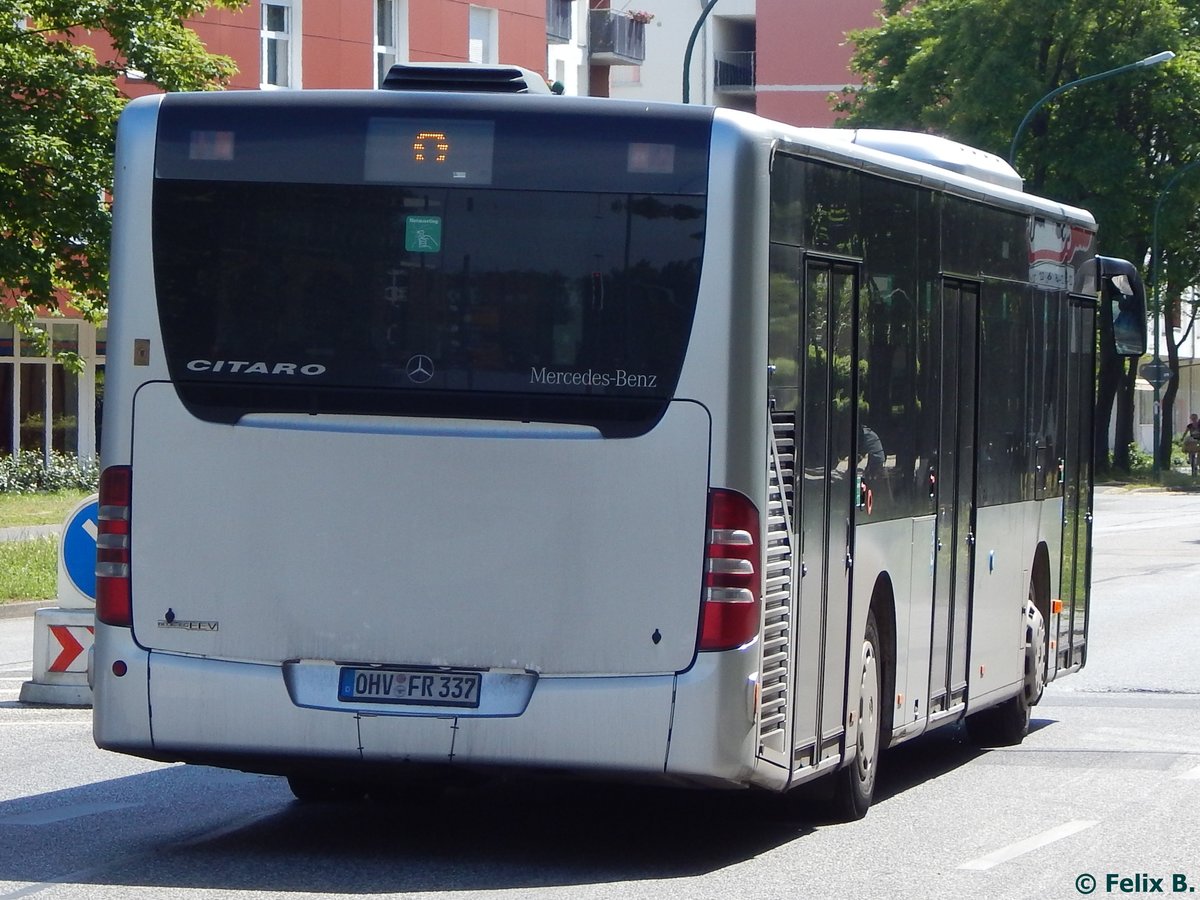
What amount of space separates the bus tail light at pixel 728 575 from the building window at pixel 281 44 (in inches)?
1370

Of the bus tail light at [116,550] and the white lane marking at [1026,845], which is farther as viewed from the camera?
the white lane marking at [1026,845]

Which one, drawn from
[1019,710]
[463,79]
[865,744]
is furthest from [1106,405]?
[463,79]

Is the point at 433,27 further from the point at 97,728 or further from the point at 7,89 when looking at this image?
the point at 97,728

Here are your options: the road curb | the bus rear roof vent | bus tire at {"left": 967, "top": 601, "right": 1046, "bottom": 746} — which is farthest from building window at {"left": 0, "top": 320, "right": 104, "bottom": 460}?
the bus rear roof vent

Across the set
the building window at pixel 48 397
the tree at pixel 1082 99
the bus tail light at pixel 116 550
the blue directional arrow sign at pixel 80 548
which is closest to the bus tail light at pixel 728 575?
the bus tail light at pixel 116 550

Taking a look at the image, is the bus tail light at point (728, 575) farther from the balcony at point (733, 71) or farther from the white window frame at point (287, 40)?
the balcony at point (733, 71)

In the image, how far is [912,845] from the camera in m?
8.45

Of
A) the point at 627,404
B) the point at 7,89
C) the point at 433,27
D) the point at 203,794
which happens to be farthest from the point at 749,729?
the point at 433,27

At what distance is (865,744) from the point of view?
913 cm

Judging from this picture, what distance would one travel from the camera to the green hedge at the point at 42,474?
118 ft

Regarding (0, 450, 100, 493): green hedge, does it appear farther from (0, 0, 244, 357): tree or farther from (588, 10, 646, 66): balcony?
(588, 10, 646, 66): balcony

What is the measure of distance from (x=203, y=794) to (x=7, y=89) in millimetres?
20223

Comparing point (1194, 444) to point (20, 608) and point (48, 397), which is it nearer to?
point (48, 397)

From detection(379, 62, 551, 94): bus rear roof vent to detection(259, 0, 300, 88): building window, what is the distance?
33.6 metres
